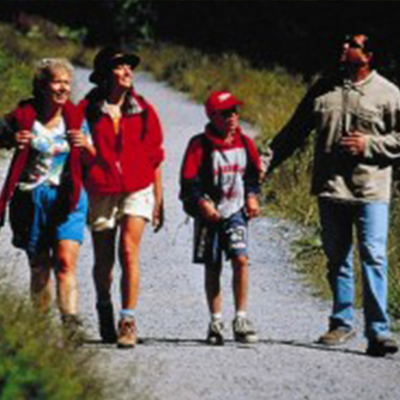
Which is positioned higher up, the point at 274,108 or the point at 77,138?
the point at 77,138

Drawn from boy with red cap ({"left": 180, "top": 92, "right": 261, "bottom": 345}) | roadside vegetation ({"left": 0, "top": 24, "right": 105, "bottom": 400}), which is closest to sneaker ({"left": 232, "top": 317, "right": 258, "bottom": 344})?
boy with red cap ({"left": 180, "top": 92, "right": 261, "bottom": 345})

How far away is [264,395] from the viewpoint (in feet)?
30.2

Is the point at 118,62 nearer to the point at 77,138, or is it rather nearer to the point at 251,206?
the point at 77,138

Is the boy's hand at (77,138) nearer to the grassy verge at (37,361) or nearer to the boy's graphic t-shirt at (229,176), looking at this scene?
the boy's graphic t-shirt at (229,176)

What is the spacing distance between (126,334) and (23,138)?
1.20 m

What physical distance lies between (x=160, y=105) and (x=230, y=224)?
14554 millimetres

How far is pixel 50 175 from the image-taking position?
9.97 meters

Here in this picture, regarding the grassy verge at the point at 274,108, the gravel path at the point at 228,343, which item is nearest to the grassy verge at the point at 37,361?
the gravel path at the point at 228,343

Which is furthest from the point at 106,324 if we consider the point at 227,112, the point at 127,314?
the point at 227,112

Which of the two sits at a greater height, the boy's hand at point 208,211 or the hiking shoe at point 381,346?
the boy's hand at point 208,211

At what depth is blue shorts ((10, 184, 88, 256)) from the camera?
393 inches

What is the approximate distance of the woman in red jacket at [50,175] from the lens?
988 centimetres

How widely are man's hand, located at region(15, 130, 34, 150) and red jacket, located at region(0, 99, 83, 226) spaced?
0.03 metres

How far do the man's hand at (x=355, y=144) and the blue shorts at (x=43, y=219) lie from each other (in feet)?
4.73
